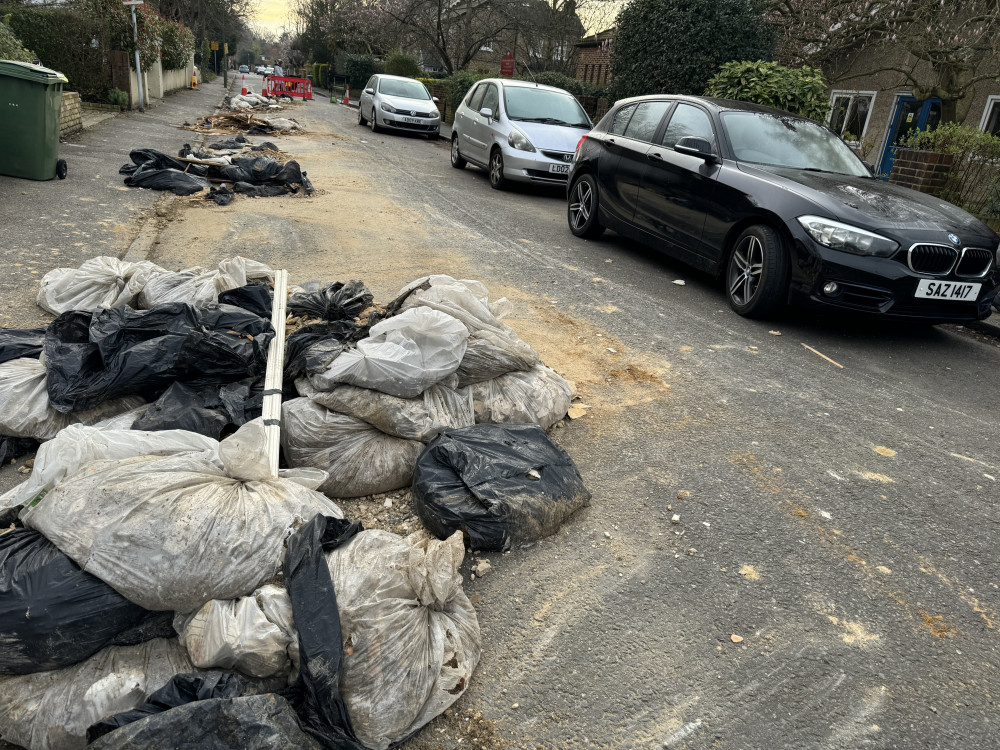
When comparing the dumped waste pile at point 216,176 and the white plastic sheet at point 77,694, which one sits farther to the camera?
the dumped waste pile at point 216,176

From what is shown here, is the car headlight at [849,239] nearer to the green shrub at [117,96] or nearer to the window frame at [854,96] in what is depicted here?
the window frame at [854,96]

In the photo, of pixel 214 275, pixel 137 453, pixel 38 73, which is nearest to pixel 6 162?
pixel 38 73

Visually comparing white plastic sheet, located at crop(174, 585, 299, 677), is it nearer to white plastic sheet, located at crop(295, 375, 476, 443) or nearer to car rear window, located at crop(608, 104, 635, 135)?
white plastic sheet, located at crop(295, 375, 476, 443)

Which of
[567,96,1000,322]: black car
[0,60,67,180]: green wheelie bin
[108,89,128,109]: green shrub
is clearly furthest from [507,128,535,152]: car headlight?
[108,89,128,109]: green shrub

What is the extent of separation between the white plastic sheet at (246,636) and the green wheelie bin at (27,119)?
8.59 metres

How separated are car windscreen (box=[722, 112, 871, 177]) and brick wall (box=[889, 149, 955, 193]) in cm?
275

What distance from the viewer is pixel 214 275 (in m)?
4.60

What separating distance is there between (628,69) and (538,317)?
10.8 metres

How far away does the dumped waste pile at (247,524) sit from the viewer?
193 cm

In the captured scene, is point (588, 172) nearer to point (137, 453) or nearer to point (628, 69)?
point (137, 453)

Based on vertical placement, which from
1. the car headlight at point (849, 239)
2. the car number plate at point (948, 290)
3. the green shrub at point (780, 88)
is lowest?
the car number plate at point (948, 290)

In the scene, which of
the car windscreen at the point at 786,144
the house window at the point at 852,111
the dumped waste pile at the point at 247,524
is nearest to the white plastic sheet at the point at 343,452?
the dumped waste pile at the point at 247,524

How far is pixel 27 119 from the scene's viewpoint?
836 cm

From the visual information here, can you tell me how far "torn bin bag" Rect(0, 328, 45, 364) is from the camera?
352 centimetres
